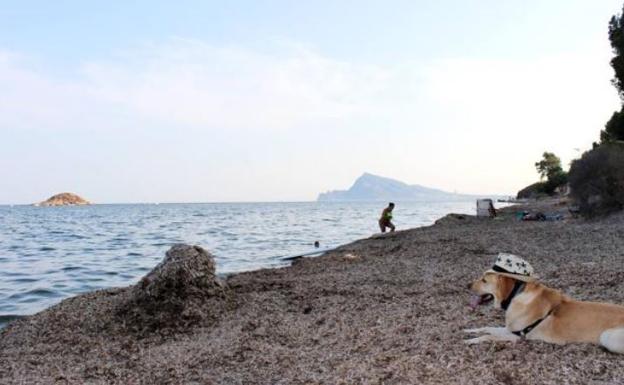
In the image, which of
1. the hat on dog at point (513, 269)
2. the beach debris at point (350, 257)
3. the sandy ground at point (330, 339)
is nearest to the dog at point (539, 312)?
the hat on dog at point (513, 269)

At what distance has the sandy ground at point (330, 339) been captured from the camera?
204 inches

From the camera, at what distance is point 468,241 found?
17.3 metres

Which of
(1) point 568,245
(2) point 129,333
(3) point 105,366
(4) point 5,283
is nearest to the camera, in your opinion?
(3) point 105,366

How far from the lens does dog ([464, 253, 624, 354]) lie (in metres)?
5.44

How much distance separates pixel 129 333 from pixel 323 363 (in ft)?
12.3

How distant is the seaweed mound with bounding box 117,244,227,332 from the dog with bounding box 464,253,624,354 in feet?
14.8

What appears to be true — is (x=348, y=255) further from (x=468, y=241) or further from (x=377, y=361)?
(x=377, y=361)

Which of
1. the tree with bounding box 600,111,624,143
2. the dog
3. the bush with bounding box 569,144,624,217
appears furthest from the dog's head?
the tree with bounding box 600,111,624,143

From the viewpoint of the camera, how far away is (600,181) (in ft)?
73.8

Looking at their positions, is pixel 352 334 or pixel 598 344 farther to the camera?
pixel 352 334

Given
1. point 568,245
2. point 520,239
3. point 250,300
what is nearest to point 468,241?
point 520,239

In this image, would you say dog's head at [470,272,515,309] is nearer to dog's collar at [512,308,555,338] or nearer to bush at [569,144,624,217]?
dog's collar at [512,308,555,338]

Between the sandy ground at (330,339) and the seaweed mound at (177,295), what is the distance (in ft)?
0.44

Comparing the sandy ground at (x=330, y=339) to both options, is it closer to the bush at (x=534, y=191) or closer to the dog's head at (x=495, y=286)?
the dog's head at (x=495, y=286)
